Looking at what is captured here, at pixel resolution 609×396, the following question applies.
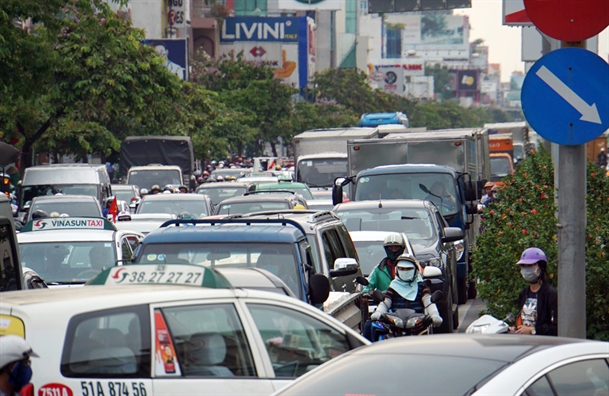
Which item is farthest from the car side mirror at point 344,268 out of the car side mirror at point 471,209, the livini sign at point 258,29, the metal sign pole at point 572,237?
the livini sign at point 258,29

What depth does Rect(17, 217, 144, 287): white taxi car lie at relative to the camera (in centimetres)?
1305

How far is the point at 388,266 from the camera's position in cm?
1056

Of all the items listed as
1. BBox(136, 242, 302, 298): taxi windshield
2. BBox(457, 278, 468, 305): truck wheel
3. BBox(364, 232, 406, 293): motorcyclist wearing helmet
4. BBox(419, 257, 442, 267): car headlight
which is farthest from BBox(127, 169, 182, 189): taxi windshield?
BBox(136, 242, 302, 298): taxi windshield

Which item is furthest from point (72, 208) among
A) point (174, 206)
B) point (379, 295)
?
point (379, 295)

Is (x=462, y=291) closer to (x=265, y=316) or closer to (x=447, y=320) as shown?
(x=447, y=320)

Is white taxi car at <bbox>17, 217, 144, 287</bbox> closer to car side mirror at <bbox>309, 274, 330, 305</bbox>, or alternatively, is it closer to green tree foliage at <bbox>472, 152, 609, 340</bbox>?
green tree foliage at <bbox>472, 152, 609, 340</bbox>

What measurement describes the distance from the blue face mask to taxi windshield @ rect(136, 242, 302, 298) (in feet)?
13.9

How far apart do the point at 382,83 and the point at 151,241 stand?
16574 centimetres

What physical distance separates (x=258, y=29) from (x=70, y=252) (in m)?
89.7

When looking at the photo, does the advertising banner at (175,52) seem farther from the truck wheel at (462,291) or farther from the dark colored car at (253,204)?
the truck wheel at (462,291)

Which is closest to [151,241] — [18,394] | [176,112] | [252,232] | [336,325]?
[252,232]

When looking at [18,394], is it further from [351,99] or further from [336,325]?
[351,99]

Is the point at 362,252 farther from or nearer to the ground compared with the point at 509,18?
nearer to the ground

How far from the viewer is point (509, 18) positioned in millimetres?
12695
